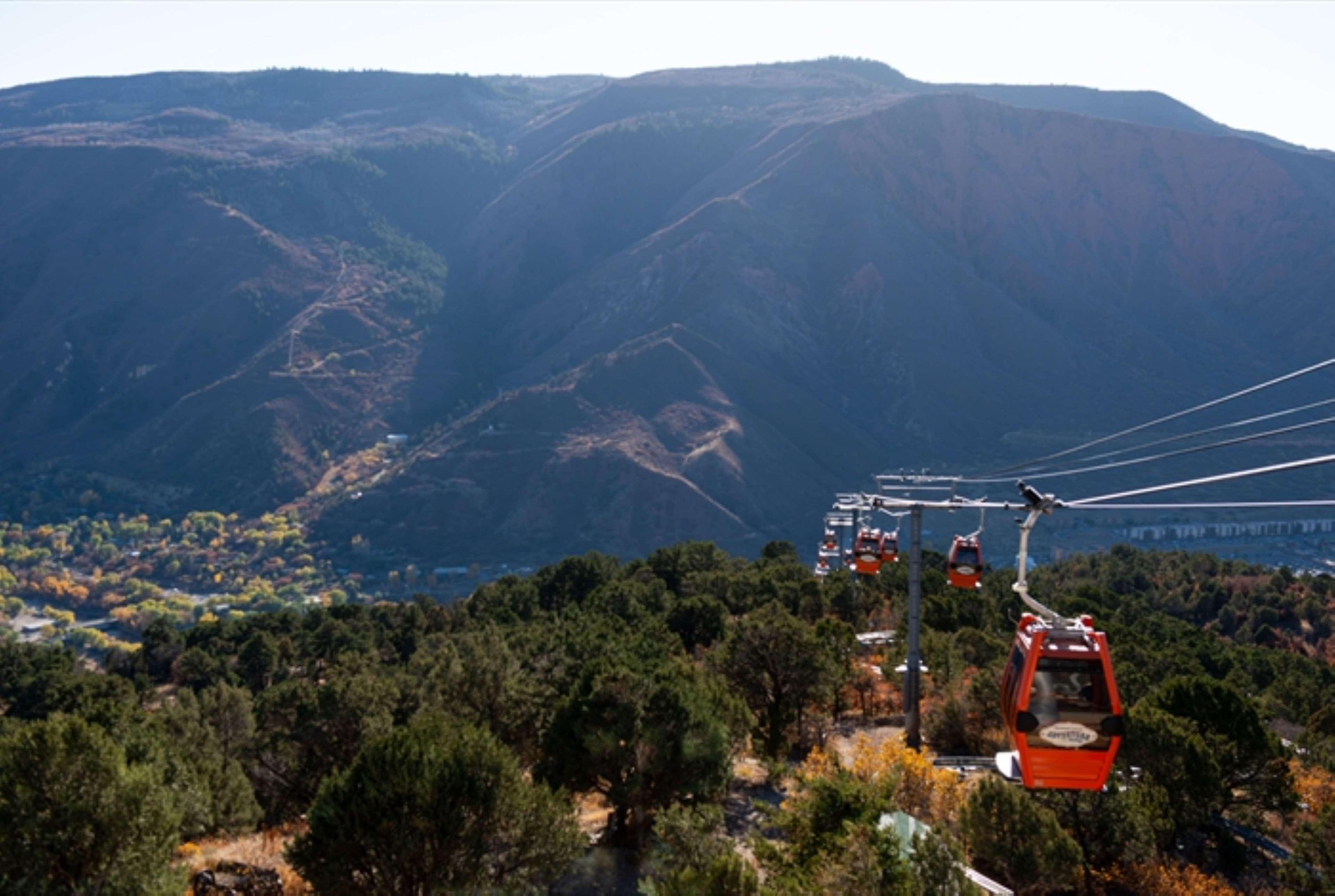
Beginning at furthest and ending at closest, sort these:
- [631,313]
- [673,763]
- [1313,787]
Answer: [631,313]
[1313,787]
[673,763]

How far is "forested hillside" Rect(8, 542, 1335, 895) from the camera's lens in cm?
1380

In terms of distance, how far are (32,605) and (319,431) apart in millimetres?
33030

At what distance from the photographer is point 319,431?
115 metres

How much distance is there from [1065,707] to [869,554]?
14382 millimetres

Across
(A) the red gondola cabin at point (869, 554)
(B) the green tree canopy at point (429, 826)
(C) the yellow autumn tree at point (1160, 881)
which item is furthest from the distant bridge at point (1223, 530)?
(B) the green tree canopy at point (429, 826)

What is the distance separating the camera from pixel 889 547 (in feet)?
85.1

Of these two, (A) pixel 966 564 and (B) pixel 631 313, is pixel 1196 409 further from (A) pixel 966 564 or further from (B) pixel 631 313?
(B) pixel 631 313

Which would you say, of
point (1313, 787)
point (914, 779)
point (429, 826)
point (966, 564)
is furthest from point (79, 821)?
point (1313, 787)

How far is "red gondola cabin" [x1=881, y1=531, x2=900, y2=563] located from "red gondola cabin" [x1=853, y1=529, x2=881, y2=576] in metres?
0.18

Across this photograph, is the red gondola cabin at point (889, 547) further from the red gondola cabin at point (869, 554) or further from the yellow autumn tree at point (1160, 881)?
the yellow autumn tree at point (1160, 881)

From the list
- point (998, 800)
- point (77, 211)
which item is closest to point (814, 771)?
point (998, 800)

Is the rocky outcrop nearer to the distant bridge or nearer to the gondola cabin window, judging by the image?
the gondola cabin window

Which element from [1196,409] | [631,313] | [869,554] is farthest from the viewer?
[631,313]

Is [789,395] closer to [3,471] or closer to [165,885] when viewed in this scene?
[3,471]
